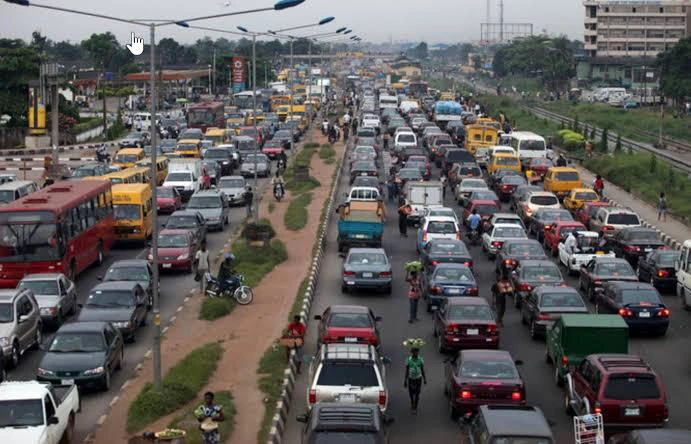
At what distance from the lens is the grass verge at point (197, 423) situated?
746 inches

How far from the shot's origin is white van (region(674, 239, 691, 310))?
31.0 m

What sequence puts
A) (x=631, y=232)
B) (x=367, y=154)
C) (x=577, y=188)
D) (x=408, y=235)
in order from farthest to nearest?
(x=367, y=154), (x=577, y=188), (x=408, y=235), (x=631, y=232)

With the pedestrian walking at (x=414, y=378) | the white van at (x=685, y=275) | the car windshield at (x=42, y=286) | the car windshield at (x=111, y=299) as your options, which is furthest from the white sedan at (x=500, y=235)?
the pedestrian walking at (x=414, y=378)

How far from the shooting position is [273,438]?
1888 cm

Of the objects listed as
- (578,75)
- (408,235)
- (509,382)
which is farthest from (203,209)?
(578,75)

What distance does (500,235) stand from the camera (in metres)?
38.5

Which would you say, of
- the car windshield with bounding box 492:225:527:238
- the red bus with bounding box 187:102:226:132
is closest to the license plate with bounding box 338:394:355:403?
the car windshield with bounding box 492:225:527:238

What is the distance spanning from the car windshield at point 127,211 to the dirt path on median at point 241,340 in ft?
17.0

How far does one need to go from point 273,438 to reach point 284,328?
890 cm

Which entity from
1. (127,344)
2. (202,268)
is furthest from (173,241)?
(127,344)

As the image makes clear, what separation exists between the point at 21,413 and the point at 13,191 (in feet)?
91.7

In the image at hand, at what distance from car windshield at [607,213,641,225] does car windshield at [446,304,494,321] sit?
15.8m

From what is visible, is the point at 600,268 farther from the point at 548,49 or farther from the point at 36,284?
the point at 548,49

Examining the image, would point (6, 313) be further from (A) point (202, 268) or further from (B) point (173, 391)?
(A) point (202, 268)
